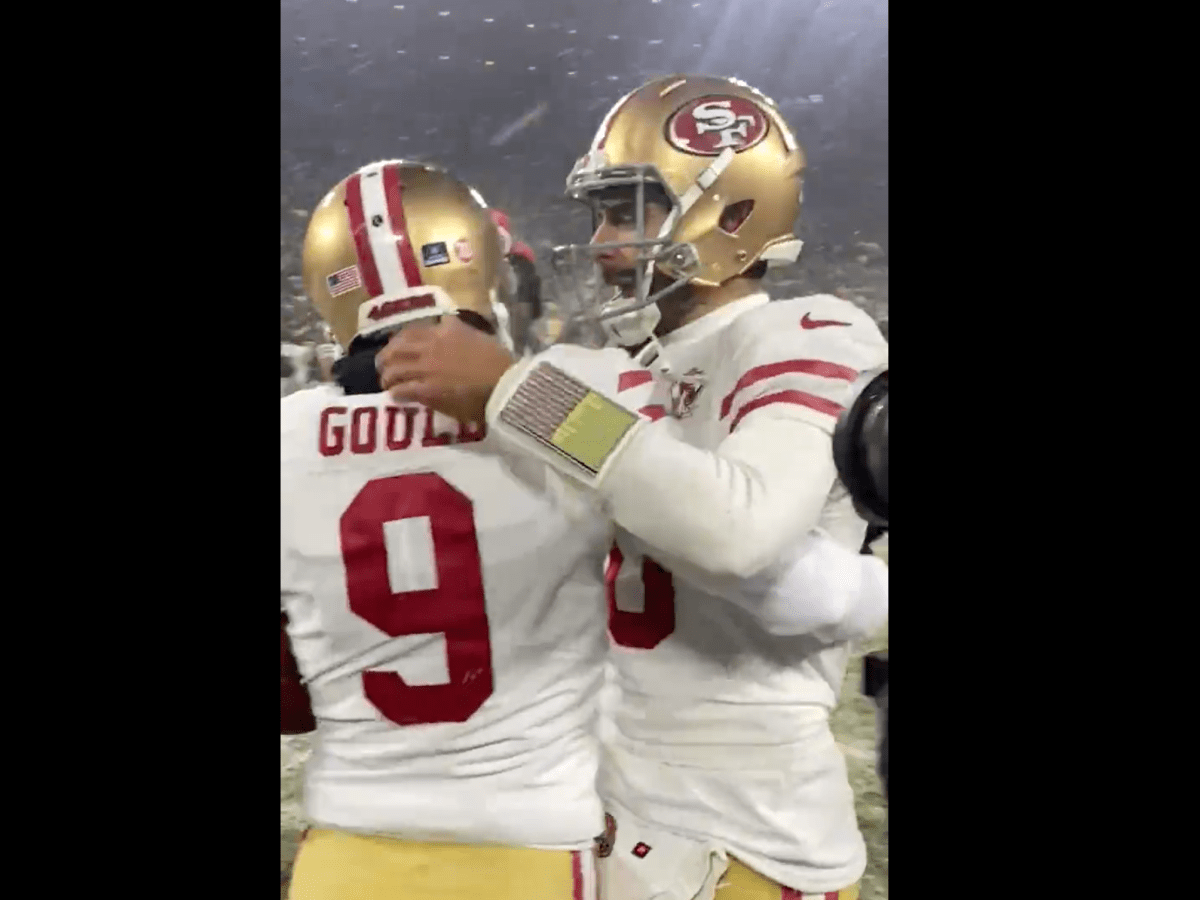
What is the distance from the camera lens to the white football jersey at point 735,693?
4.18ft

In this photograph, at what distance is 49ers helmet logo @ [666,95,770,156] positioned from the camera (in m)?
1.38

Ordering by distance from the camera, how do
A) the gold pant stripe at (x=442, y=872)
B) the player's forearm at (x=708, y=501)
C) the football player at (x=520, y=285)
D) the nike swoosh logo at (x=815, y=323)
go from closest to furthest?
the player's forearm at (x=708, y=501) < the gold pant stripe at (x=442, y=872) < the nike swoosh logo at (x=815, y=323) < the football player at (x=520, y=285)

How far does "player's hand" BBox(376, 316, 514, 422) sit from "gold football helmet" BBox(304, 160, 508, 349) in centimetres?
8

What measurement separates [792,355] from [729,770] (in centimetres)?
54

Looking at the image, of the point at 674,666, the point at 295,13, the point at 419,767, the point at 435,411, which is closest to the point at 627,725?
the point at 674,666

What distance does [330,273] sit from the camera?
4.13 feet

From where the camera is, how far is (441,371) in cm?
114

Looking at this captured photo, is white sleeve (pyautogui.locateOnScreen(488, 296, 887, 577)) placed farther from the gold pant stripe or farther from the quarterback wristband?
the gold pant stripe

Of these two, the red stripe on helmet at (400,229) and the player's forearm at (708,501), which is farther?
the red stripe on helmet at (400,229)

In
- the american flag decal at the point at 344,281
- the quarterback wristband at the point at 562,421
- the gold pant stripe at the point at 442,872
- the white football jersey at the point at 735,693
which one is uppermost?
the american flag decal at the point at 344,281

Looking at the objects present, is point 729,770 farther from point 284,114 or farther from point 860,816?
point 284,114

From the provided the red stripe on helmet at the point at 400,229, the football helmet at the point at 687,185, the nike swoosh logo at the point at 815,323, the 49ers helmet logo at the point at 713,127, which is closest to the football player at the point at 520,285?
the football helmet at the point at 687,185

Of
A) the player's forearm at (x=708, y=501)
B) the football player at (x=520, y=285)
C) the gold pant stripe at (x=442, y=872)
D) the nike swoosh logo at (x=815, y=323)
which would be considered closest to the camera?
the player's forearm at (x=708, y=501)

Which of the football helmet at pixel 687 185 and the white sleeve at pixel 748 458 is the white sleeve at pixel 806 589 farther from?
the football helmet at pixel 687 185
